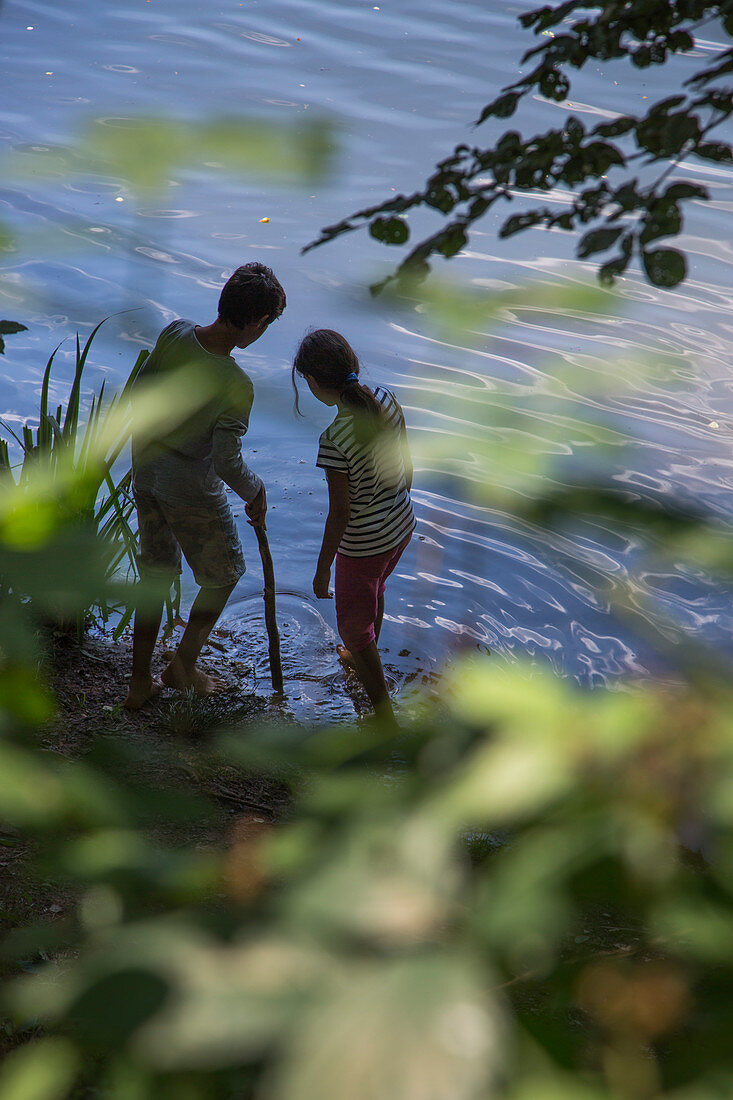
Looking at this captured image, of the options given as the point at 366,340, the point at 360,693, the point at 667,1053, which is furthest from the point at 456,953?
the point at 366,340

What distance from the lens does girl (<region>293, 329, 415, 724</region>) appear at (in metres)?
2.31

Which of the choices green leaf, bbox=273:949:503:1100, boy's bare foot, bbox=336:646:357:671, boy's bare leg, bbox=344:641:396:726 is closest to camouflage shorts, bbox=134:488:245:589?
boy's bare leg, bbox=344:641:396:726

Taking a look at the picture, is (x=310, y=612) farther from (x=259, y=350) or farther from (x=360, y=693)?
(x=259, y=350)

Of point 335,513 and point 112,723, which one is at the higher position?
point 335,513

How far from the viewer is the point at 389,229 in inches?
29.1

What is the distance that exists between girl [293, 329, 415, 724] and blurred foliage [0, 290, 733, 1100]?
5.57ft

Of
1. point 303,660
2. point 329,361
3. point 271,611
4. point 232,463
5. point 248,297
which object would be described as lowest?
point 303,660

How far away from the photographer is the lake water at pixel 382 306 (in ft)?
1.82

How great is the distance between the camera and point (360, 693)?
309cm

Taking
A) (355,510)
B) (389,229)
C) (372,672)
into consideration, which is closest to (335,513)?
(355,510)

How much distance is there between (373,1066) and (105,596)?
0.89 ft

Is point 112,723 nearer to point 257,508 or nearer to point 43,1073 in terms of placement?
point 257,508

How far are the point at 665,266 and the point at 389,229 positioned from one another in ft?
0.73

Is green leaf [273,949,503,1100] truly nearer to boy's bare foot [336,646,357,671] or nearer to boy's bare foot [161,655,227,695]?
boy's bare foot [161,655,227,695]
